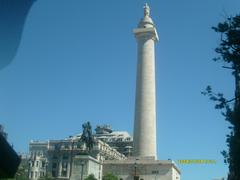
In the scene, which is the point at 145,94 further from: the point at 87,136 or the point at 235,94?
the point at 235,94

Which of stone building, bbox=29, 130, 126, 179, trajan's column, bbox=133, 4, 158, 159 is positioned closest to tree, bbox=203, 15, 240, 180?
trajan's column, bbox=133, 4, 158, 159

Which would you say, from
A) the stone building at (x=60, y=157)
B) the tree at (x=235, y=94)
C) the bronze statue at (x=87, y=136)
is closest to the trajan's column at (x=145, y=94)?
the stone building at (x=60, y=157)

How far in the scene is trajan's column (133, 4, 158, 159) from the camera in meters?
84.9

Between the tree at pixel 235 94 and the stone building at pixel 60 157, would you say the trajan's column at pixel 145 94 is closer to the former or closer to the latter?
A: the stone building at pixel 60 157

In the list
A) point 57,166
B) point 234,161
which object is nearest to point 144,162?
point 57,166

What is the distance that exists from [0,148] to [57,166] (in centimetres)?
10369

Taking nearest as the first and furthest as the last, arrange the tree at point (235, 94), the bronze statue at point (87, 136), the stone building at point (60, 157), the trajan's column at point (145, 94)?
the tree at point (235, 94)
the bronze statue at point (87, 136)
the trajan's column at point (145, 94)
the stone building at point (60, 157)

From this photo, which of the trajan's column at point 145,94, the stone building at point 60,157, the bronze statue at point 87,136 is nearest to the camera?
the bronze statue at point 87,136

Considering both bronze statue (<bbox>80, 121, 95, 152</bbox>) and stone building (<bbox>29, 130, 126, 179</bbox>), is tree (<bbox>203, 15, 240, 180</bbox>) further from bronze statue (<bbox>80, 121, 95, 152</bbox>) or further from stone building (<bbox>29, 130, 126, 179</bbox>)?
stone building (<bbox>29, 130, 126, 179</bbox>)

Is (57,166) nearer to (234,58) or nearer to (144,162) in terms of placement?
(144,162)

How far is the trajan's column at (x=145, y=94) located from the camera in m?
84.9

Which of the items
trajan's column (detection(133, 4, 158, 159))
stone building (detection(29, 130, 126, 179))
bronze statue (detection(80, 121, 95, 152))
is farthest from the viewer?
stone building (detection(29, 130, 126, 179))

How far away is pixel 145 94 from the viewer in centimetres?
8838

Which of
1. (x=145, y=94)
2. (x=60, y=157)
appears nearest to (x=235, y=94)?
(x=145, y=94)
